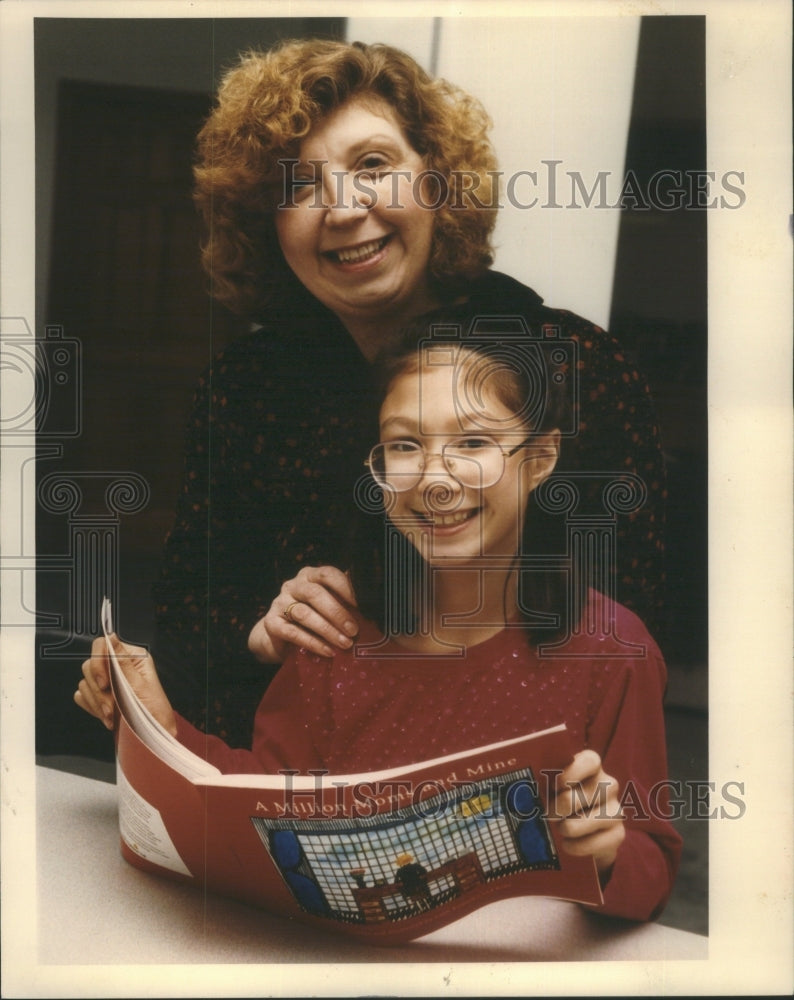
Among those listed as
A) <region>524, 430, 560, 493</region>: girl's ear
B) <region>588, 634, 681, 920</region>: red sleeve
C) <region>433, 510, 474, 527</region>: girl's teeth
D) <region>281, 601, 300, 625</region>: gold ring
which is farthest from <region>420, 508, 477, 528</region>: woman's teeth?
<region>588, 634, 681, 920</region>: red sleeve

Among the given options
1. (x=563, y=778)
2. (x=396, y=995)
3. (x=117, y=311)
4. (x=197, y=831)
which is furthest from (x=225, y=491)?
(x=396, y=995)

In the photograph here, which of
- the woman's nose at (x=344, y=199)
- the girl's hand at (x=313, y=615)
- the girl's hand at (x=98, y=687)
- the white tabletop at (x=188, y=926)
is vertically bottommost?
the white tabletop at (x=188, y=926)

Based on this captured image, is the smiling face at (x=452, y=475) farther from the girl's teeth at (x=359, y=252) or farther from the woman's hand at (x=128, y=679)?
the woman's hand at (x=128, y=679)

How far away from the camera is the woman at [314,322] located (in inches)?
99.8

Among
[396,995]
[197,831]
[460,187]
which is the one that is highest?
[460,187]

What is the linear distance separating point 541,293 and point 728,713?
42.4 inches

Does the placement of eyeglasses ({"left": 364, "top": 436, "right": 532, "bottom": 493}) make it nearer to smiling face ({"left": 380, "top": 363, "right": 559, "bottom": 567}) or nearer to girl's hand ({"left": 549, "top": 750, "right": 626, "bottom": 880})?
smiling face ({"left": 380, "top": 363, "right": 559, "bottom": 567})

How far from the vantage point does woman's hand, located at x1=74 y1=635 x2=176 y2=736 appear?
2605 millimetres

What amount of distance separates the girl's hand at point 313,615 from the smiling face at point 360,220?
23.3 inches

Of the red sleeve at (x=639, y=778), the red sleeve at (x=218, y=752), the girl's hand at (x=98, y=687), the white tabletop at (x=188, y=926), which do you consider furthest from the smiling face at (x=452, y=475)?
the white tabletop at (x=188, y=926)

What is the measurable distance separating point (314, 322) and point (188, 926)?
144cm

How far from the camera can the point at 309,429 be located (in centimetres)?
258

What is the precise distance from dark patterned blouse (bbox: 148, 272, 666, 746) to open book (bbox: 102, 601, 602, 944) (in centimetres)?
14

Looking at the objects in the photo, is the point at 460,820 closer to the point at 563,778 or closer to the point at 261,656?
the point at 563,778
